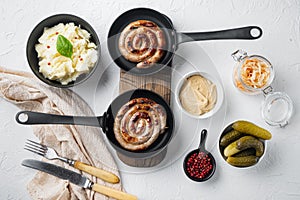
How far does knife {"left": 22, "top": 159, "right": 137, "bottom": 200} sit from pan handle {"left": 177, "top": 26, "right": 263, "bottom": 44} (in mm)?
749

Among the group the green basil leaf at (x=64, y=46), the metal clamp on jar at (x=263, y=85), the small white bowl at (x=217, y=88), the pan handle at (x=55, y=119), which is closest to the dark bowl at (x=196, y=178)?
the small white bowl at (x=217, y=88)

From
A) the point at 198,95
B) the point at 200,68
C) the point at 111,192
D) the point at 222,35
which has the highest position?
the point at 222,35

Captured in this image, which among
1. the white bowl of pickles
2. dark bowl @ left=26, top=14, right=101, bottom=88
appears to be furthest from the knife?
the white bowl of pickles

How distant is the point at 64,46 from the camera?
2.21 meters

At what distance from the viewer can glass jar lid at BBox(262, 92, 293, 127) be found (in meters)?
A: 2.33

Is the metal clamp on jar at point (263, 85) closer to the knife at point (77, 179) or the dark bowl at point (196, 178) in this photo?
the dark bowl at point (196, 178)

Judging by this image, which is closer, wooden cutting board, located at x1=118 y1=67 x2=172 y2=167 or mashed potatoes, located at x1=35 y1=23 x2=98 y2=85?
mashed potatoes, located at x1=35 y1=23 x2=98 y2=85

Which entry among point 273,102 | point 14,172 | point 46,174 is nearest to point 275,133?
point 273,102

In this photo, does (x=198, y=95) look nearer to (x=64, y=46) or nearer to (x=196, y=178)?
(x=196, y=178)

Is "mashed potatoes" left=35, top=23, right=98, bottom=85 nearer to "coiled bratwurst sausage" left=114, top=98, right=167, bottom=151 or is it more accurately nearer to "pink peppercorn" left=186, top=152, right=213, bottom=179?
"coiled bratwurst sausage" left=114, top=98, right=167, bottom=151

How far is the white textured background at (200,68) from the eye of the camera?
234 centimetres

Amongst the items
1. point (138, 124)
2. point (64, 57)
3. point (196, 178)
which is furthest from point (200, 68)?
point (64, 57)

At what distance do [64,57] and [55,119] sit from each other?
0.28 m

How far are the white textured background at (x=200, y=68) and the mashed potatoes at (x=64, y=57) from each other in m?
0.12
